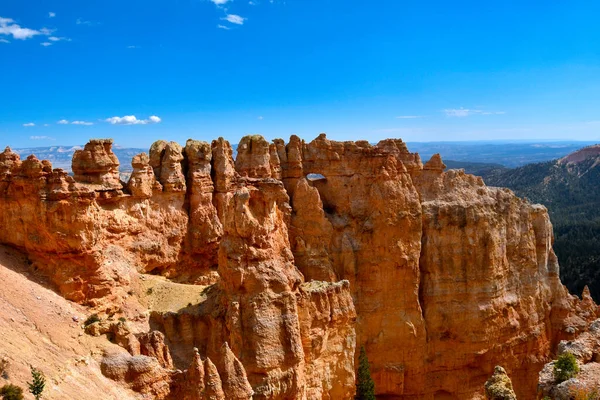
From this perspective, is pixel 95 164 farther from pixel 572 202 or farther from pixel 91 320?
pixel 572 202

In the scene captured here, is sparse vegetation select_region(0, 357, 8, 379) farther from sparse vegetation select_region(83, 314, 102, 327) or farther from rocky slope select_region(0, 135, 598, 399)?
sparse vegetation select_region(83, 314, 102, 327)

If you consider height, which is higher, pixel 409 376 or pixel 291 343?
pixel 291 343

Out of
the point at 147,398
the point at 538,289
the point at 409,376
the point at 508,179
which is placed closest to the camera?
the point at 147,398

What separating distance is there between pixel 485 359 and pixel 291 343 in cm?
1975

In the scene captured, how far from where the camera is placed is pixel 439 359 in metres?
39.8

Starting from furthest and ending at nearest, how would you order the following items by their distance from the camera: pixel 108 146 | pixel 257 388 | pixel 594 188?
pixel 594 188 < pixel 108 146 < pixel 257 388

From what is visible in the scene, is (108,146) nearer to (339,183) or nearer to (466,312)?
(339,183)

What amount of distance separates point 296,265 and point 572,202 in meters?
108

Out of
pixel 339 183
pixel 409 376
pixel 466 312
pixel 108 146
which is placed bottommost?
pixel 409 376

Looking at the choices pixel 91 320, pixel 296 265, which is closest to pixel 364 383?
pixel 296 265

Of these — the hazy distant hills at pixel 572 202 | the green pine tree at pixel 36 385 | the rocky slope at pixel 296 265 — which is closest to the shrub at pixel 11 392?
the green pine tree at pixel 36 385

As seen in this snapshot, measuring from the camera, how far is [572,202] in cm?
12456

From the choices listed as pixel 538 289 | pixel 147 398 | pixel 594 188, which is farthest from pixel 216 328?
pixel 594 188

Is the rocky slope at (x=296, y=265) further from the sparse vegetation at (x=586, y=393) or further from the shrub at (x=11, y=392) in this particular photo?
the sparse vegetation at (x=586, y=393)
